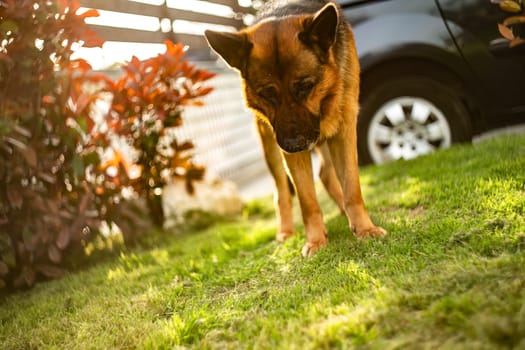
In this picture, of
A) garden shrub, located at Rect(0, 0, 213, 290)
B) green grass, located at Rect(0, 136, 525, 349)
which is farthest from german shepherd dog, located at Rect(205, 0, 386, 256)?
garden shrub, located at Rect(0, 0, 213, 290)

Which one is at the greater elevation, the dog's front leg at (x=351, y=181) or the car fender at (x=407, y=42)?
the car fender at (x=407, y=42)

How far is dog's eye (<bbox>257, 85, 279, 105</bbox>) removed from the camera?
3.25 metres

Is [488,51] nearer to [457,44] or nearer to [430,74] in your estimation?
[457,44]

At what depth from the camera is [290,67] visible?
10.5 ft

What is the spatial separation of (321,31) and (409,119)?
2.18 m

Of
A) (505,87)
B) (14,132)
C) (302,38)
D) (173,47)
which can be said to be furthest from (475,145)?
(14,132)

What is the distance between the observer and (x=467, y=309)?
6.73 ft

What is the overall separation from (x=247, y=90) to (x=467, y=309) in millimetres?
2036

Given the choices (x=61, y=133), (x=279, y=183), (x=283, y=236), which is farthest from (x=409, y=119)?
(x=61, y=133)

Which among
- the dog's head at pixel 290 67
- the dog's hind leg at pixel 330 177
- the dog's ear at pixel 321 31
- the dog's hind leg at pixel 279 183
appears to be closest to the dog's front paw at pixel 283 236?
the dog's hind leg at pixel 279 183

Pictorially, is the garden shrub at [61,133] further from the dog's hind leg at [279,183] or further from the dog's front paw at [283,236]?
the dog's front paw at [283,236]

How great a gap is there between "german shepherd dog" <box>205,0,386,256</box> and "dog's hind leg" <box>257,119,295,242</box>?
490 millimetres

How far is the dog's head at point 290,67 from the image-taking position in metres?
3.19

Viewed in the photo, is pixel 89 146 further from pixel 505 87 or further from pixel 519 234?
pixel 505 87
